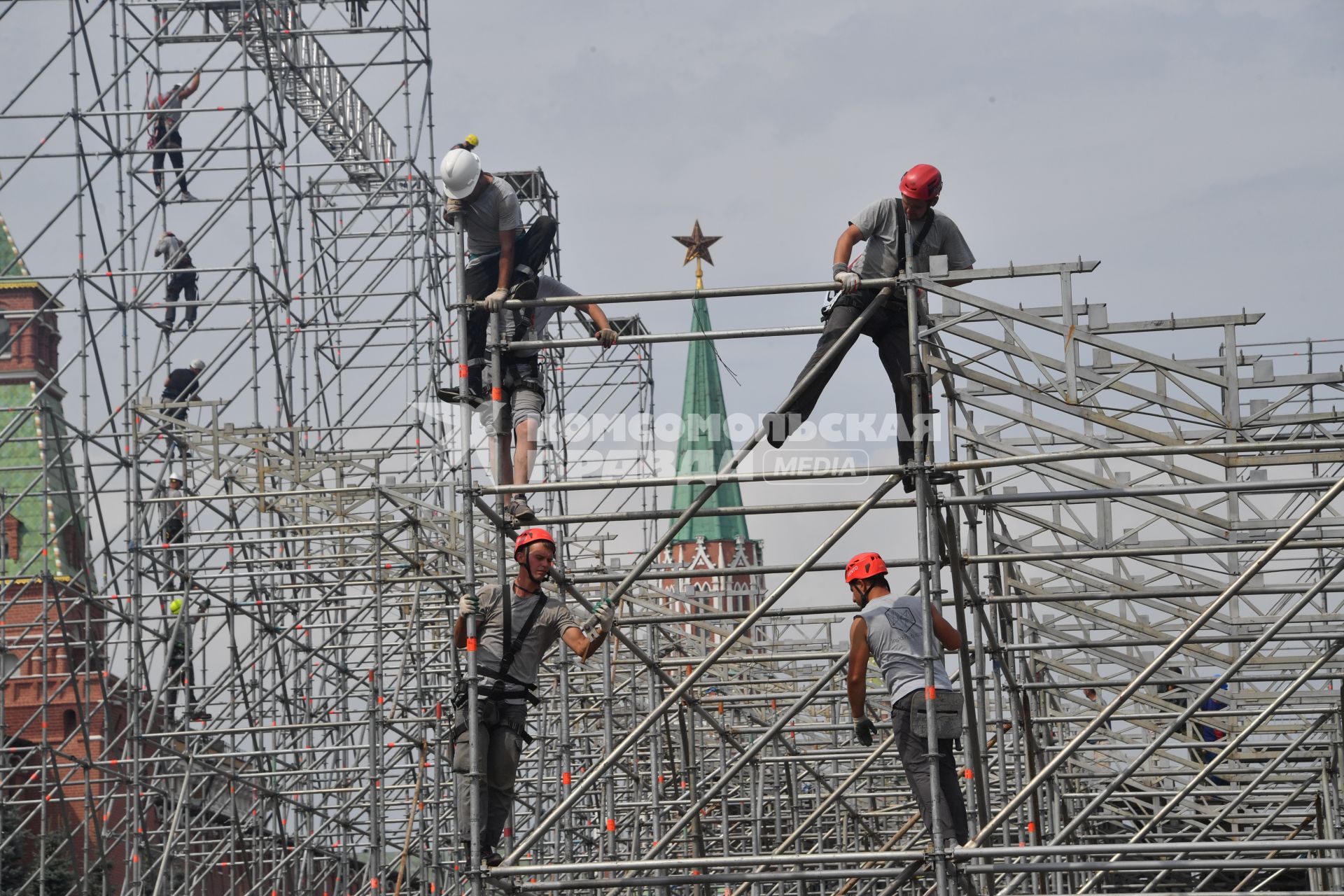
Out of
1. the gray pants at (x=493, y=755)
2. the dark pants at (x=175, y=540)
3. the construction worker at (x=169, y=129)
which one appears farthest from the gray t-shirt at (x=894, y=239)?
the construction worker at (x=169, y=129)

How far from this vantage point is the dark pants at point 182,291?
22.3 meters

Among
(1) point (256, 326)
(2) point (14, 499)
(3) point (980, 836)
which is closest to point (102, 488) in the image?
(2) point (14, 499)

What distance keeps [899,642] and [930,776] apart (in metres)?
0.72

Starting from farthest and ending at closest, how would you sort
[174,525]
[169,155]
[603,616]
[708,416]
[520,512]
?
1. [708,416]
2. [169,155]
3. [174,525]
4. [520,512]
5. [603,616]

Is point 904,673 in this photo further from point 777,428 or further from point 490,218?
point 490,218

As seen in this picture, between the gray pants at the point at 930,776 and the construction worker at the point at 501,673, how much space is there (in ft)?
5.48

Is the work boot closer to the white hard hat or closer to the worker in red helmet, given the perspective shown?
the worker in red helmet

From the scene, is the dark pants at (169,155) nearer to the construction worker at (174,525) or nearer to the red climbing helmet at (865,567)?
the construction worker at (174,525)

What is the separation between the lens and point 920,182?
35.7 feet

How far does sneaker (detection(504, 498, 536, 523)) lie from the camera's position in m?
10.9

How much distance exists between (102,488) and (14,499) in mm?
1174

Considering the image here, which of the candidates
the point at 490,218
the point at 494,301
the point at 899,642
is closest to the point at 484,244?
the point at 490,218

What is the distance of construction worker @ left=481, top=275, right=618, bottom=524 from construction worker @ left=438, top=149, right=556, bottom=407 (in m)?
0.13

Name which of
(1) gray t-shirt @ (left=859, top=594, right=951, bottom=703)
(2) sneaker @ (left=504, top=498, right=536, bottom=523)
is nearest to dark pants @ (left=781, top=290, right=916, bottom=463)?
(1) gray t-shirt @ (left=859, top=594, right=951, bottom=703)
